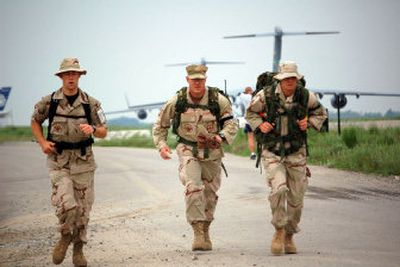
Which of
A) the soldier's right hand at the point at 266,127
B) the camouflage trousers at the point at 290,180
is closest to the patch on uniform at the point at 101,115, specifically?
the soldier's right hand at the point at 266,127

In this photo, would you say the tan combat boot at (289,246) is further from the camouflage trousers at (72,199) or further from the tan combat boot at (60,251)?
the tan combat boot at (60,251)

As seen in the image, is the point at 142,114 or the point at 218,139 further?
the point at 142,114

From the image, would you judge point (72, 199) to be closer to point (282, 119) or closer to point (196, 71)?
point (196, 71)

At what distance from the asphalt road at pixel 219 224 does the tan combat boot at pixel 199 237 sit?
13 cm

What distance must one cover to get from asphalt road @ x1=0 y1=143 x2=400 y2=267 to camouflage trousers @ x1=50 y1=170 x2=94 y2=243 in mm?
406

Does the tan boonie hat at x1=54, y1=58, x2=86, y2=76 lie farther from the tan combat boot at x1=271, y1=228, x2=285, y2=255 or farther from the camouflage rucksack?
the tan combat boot at x1=271, y1=228, x2=285, y2=255

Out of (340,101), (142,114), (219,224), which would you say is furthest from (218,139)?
(142,114)

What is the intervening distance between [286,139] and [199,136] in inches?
37.5

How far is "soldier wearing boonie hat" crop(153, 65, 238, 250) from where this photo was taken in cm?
747

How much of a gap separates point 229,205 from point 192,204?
3.43 metres

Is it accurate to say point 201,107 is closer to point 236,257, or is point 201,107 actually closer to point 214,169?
point 214,169

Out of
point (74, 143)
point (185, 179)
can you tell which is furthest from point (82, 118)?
point (185, 179)

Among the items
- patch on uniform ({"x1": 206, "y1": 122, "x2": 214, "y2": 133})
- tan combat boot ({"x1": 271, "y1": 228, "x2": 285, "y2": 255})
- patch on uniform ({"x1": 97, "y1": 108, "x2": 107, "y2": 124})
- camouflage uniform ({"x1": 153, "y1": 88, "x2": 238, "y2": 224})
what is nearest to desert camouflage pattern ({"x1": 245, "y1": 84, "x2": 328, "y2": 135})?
camouflage uniform ({"x1": 153, "y1": 88, "x2": 238, "y2": 224})

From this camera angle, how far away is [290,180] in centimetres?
736
